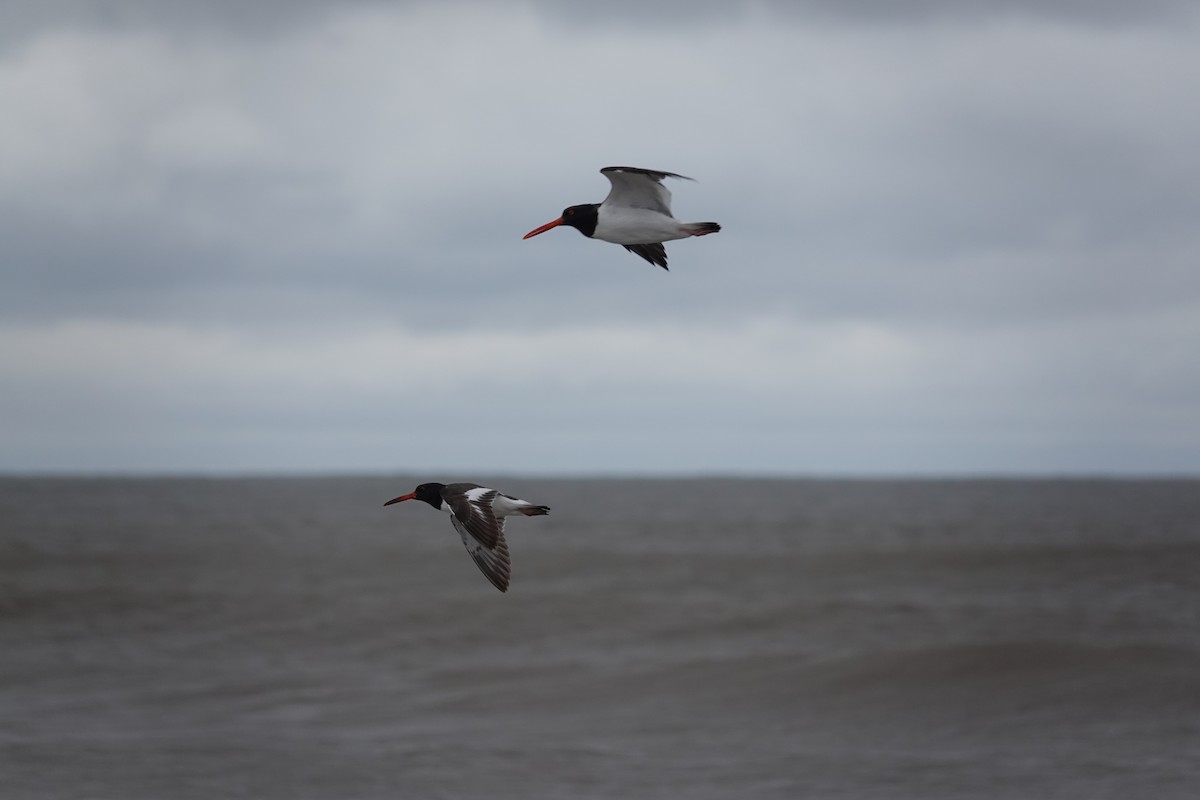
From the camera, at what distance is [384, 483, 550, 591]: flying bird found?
8242 millimetres

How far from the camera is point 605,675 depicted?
27688 millimetres

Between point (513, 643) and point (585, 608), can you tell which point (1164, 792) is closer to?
point (513, 643)

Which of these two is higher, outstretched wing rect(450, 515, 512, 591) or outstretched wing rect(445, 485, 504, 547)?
outstretched wing rect(445, 485, 504, 547)

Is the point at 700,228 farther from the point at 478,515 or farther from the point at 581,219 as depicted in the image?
the point at 478,515

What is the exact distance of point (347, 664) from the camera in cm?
2931

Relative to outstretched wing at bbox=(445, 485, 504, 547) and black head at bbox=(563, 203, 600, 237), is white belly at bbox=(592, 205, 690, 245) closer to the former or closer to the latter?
black head at bbox=(563, 203, 600, 237)

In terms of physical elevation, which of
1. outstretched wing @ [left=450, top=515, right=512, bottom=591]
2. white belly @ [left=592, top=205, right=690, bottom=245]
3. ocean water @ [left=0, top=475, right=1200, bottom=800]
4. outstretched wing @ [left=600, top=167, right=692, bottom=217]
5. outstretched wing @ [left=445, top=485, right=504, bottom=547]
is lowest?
ocean water @ [left=0, top=475, right=1200, bottom=800]

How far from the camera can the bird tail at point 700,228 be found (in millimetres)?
9312

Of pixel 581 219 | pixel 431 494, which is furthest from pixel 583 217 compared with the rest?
pixel 431 494

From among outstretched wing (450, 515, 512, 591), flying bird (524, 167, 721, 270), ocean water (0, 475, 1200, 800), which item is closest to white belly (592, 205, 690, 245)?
flying bird (524, 167, 721, 270)

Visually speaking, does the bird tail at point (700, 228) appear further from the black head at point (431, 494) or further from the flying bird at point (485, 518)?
the black head at point (431, 494)

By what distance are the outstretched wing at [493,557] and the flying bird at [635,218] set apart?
221 cm

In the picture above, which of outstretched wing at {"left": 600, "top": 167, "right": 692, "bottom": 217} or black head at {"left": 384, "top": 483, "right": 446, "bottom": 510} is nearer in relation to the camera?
black head at {"left": 384, "top": 483, "right": 446, "bottom": 510}

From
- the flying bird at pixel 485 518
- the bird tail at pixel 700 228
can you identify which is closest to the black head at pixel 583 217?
the bird tail at pixel 700 228
